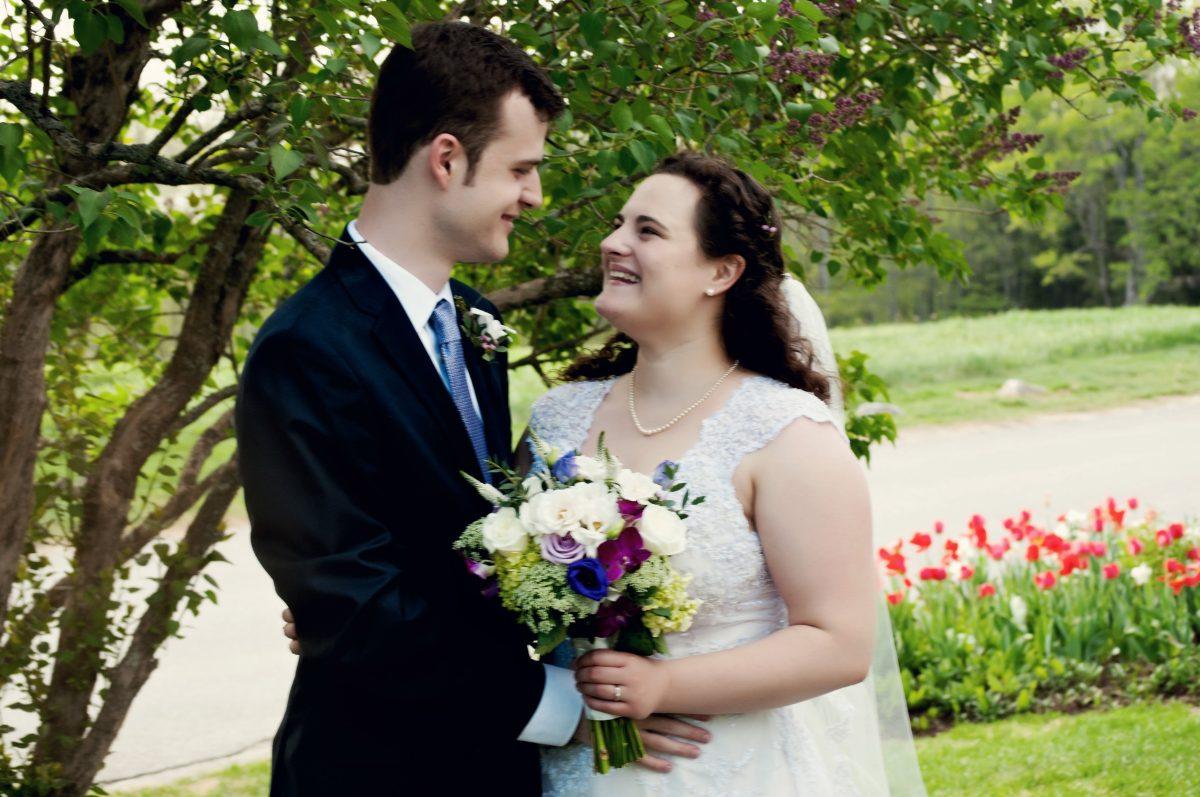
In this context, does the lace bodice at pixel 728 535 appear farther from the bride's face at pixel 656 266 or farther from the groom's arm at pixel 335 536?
the groom's arm at pixel 335 536

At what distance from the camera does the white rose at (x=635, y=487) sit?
2254 millimetres

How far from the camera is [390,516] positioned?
2.29 metres

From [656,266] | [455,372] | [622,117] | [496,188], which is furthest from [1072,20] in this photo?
[455,372]

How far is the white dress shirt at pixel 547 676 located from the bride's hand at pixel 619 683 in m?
0.08

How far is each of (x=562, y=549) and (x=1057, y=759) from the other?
4.01 meters

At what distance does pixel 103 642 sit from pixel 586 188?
2.32 meters

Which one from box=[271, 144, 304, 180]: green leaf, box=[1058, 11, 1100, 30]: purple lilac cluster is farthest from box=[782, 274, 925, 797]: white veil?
box=[1058, 11, 1100, 30]: purple lilac cluster

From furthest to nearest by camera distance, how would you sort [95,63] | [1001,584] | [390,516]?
[1001,584]
[95,63]
[390,516]

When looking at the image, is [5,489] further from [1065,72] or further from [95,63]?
[1065,72]

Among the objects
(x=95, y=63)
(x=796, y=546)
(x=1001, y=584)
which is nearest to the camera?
(x=796, y=546)

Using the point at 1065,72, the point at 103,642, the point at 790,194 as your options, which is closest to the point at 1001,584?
the point at 1065,72

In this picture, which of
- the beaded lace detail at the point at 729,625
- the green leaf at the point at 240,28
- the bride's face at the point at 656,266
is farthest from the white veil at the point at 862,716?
the green leaf at the point at 240,28

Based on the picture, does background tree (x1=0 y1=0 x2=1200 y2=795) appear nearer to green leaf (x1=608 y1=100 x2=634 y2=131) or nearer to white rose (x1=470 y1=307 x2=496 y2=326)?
green leaf (x1=608 y1=100 x2=634 y2=131)

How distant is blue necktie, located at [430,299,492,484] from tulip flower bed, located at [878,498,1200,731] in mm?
3968
